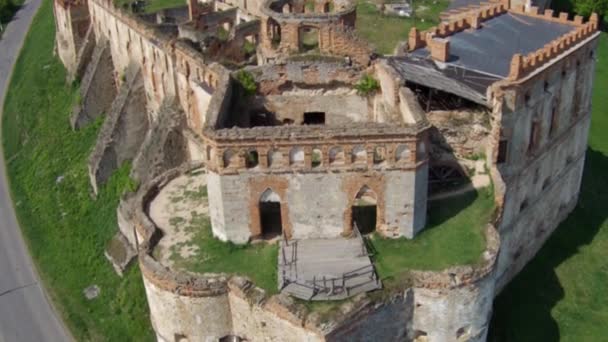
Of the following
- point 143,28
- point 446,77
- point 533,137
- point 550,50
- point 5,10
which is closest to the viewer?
point 446,77

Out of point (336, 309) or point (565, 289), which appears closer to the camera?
point (336, 309)

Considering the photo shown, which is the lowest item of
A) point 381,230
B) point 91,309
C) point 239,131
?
point 91,309

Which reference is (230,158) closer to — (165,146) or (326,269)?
(326,269)

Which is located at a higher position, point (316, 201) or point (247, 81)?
point (247, 81)

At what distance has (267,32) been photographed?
3162 cm

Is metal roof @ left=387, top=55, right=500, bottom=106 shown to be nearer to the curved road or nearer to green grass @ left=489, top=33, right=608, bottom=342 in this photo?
green grass @ left=489, top=33, right=608, bottom=342

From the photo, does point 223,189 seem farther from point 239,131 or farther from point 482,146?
point 482,146

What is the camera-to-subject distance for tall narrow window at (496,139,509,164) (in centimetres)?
2900

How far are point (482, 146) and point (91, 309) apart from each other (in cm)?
2072

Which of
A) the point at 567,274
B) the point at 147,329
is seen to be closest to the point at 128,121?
the point at 147,329

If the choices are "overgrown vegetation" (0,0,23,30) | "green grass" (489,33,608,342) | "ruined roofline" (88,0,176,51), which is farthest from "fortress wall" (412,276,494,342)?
"overgrown vegetation" (0,0,23,30)

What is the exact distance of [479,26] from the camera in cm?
3397

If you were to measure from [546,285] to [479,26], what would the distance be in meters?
12.2

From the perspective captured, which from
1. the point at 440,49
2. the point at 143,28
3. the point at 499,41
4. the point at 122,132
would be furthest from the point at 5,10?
the point at 499,41
